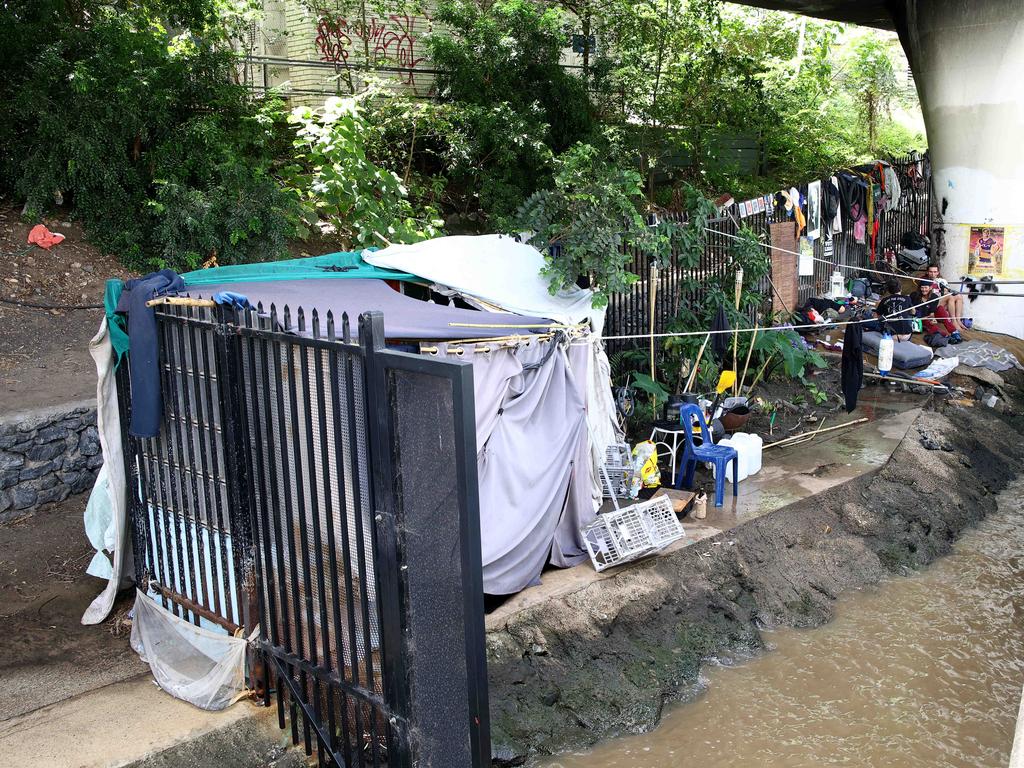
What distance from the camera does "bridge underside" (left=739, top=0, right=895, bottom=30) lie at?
57.4 feet

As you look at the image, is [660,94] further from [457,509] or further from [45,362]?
[457,509]

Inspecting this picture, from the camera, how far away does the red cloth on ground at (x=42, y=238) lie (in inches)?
458

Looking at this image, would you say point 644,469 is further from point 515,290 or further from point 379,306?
point 379,306

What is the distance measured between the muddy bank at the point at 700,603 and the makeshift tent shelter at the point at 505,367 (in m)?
0.63

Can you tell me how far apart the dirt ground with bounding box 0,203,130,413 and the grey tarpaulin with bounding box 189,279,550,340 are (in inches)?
119

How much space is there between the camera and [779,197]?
576 inches

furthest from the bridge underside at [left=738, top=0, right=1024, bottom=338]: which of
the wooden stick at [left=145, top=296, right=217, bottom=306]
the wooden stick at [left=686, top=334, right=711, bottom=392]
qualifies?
the wooden stick at [left=145, top=296, right=217, bottom=306]

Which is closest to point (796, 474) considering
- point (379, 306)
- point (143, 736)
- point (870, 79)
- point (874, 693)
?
point (874, 693)

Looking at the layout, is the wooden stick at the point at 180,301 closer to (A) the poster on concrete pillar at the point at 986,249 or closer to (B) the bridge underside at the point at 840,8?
(B) the bridge underside at the point at 840,8

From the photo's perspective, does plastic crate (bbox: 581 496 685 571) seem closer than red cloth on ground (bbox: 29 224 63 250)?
Yes

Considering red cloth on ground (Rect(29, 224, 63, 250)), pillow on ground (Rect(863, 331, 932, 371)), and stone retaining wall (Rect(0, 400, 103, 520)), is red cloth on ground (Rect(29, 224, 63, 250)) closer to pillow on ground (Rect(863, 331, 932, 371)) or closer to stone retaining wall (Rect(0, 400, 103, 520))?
A: stone retaining wall (Rect(0, 400, 103, 520))

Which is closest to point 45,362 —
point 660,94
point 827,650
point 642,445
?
point 642,445

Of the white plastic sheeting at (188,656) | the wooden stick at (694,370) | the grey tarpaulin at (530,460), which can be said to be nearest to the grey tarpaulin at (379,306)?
the grey tarpaulin at (530,460)

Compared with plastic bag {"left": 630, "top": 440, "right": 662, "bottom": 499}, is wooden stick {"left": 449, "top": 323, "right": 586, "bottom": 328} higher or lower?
higher
